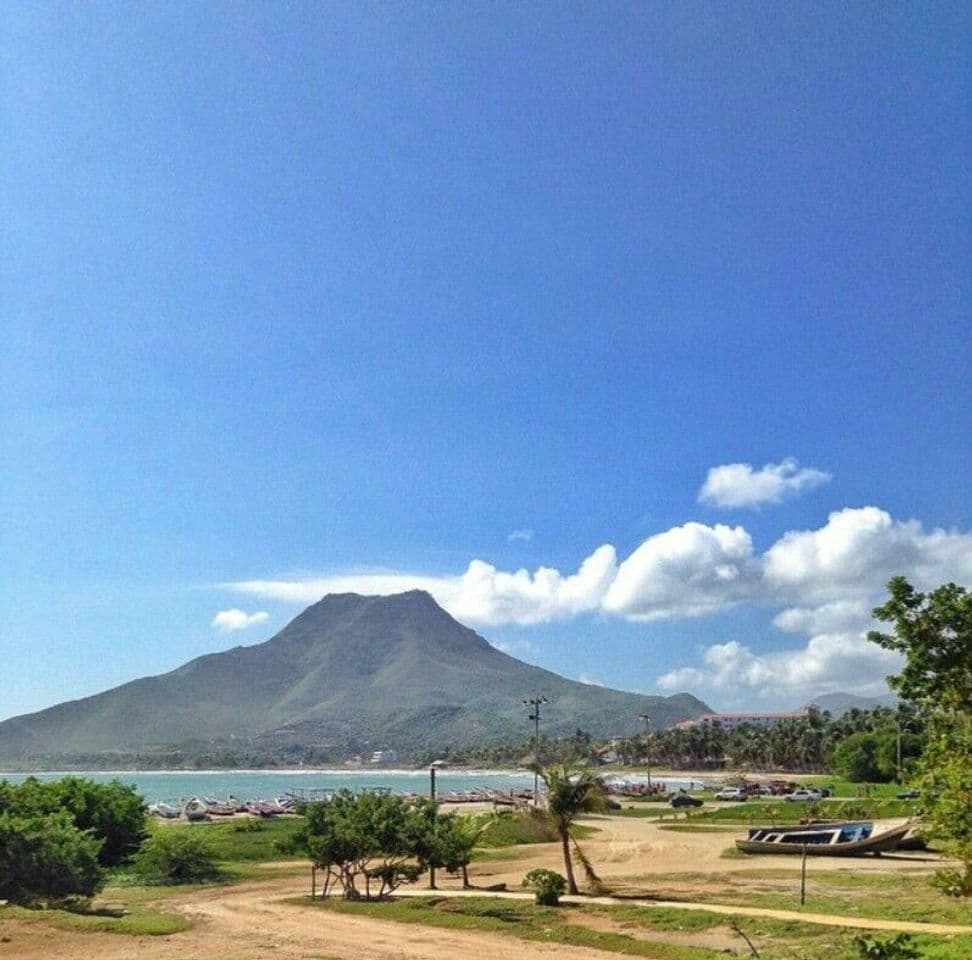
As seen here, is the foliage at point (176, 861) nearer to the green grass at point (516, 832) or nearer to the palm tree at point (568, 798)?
the green grass at point (516, 832)

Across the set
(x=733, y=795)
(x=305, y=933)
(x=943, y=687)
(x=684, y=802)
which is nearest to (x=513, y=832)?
(x=684, y=802)

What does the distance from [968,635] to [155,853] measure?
1966 inches

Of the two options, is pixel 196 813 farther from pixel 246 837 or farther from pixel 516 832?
pixel 516 832

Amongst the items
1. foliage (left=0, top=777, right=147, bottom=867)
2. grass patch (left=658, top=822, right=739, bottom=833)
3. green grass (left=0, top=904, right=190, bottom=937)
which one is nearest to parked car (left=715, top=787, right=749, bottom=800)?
grass patch (left=658, top=822, right=739, bottom=833)

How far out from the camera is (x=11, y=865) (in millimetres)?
37625

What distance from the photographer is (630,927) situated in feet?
104

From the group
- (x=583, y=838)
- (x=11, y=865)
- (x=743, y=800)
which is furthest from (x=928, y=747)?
(x=743, y=800)

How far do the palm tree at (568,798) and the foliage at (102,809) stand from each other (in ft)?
89.6

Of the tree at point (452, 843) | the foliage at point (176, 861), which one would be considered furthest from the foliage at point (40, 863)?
the tree at point (452, 843)

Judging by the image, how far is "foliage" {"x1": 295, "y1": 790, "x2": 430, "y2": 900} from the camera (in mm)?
40625

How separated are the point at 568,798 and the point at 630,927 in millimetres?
9069

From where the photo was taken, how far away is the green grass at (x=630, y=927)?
25156 millimetres

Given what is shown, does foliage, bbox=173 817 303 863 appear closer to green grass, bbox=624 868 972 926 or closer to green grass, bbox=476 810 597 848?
green grass, bbox=476 810 597 848

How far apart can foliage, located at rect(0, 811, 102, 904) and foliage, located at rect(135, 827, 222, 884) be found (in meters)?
13.2
